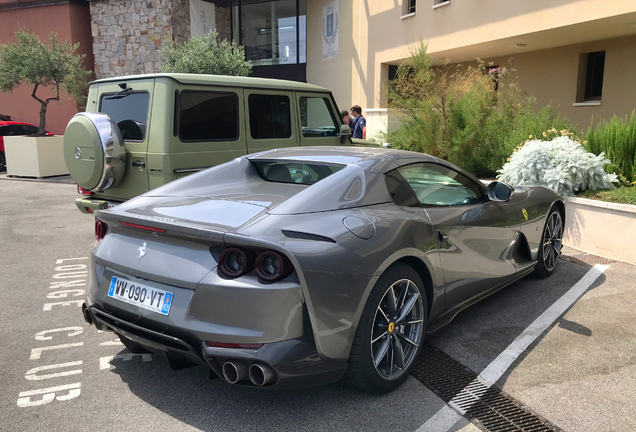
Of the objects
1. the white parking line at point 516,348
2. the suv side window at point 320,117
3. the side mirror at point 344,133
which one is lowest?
the white parking line at point 516,348

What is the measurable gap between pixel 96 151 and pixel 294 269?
4339mm

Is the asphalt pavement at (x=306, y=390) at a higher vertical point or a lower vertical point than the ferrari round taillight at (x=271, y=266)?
lower

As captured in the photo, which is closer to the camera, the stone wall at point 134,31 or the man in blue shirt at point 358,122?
the man in blue shirt at point 358,122

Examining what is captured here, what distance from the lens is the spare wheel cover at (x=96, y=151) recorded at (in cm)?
619

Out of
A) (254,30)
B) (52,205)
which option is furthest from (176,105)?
(254,30)

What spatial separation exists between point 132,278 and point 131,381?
0.80 m

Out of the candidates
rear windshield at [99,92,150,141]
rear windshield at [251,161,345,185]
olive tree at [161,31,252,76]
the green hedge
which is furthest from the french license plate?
olive tree at [161,31,252,76]

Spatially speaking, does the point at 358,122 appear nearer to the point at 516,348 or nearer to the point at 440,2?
the point at 440,2

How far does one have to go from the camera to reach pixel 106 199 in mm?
6844

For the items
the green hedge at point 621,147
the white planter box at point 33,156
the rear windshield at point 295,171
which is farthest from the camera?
the white planter box at point 33,156

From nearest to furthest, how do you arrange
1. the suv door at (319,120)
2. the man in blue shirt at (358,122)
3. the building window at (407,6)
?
the suv door at (319,120) → the man in blue shirt at (358,122) → the building window at (407,6)

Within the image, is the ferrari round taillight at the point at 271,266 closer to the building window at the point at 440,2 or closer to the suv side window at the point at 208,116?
the suv side window at the point at 208,116

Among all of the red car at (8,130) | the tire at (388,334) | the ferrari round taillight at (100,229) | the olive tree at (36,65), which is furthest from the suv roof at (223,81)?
the red car at (8,130)

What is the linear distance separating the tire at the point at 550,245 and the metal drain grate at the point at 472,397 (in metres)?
2.17
